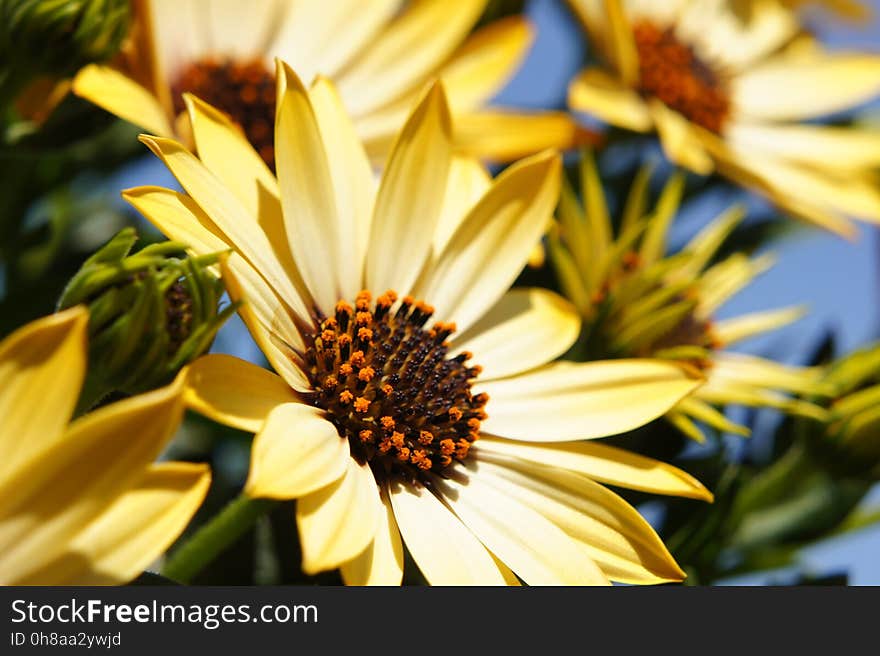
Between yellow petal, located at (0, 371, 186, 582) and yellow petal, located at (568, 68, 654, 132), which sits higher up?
yellow petal, located at (568, 68, 654, 132)

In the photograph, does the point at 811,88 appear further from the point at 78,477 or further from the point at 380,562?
the point at 78,477

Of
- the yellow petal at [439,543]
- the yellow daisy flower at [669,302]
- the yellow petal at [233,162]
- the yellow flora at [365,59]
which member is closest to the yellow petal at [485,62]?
the yellow flora at [365,59]

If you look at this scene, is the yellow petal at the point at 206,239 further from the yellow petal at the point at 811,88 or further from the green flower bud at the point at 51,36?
the yellow petal at the point at 811,88

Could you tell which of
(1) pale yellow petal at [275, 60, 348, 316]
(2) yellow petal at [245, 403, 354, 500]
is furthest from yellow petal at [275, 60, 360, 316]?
(2) yellow petal at [245, 403, 354, 500]

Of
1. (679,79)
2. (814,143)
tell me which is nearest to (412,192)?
(679,79)

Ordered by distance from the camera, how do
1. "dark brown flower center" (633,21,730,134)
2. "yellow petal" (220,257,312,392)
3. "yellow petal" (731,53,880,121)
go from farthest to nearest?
"yellow petal" (731,53,880,121)
"dark brown flower center" (633,21,730,134)
"yellow petal" (220,257,312,392)

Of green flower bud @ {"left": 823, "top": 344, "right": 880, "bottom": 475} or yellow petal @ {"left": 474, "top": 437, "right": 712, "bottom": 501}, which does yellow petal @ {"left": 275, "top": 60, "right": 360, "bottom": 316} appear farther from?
green flower bud @ {"left": 823, "top": 344, "right": 880, "bottom": 475}
